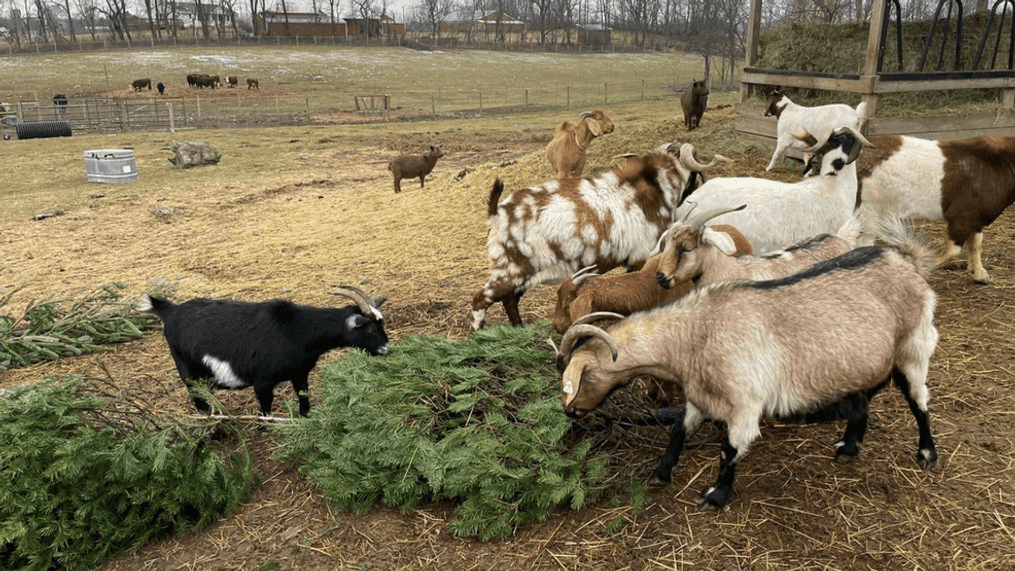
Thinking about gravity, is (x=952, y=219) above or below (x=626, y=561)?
above

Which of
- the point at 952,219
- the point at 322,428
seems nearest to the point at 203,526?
the point at 322,428

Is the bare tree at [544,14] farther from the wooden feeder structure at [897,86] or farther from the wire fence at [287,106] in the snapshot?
the wooden feeder structure at [897,86]

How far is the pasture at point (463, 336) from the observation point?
3521 millimetres

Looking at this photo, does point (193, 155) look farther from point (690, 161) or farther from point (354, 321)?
point (690, 161)

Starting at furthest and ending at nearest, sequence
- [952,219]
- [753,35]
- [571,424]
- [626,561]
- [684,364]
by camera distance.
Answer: [753,35], [952,219], [571,424], [684,364], [626,561]

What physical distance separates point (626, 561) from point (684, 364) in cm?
108

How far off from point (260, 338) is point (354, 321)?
2.29ft

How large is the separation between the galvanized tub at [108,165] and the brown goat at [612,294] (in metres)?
15.9

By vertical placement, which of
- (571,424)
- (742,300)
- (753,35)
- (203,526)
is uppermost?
(753,35)

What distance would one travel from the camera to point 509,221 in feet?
20.2

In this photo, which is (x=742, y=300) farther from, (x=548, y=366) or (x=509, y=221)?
(x=509, y=221)

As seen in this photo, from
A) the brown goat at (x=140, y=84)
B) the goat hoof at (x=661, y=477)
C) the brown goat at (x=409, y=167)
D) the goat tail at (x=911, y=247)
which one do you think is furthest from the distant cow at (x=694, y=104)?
Answer: the brown goat at (x=140, y=84)

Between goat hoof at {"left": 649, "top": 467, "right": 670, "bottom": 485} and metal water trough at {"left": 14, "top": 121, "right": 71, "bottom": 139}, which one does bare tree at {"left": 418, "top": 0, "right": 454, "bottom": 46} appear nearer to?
metal water trough at {"left": 14, "top": 121, "right": 71, "bottom": 139}

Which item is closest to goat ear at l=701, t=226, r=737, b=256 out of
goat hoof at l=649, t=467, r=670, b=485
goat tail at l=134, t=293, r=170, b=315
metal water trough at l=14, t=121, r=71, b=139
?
goat hoof at l=649, t=467, r=670, b=485
